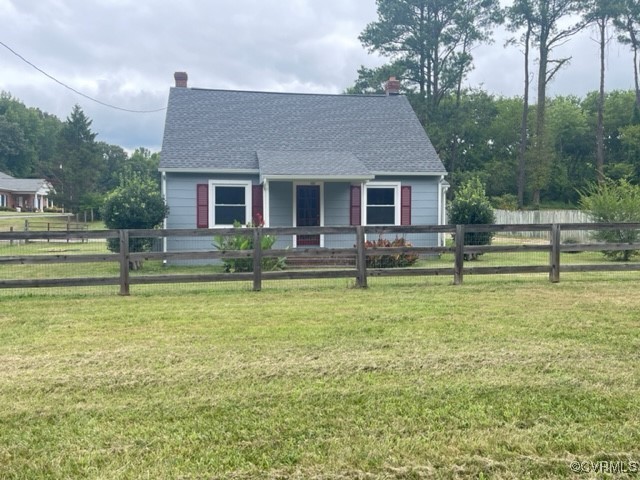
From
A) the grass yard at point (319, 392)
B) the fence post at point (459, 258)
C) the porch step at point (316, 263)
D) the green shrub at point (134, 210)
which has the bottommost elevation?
the grass yard at point (319, 392)

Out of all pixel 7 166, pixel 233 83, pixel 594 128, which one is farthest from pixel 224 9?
pixel 7 166

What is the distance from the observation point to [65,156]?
5062 centimetres

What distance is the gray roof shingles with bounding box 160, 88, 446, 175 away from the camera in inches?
576

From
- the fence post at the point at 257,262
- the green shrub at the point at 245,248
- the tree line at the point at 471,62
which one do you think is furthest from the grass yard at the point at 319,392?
the tree line at the point at 471,62

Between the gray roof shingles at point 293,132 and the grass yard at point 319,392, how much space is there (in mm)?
8661

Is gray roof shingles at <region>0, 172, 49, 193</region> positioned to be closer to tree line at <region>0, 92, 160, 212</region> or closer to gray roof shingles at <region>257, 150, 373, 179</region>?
tree line at <region>0, 92, 160, 212</region>

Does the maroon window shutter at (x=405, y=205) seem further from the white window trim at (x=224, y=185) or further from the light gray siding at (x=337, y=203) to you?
the white window trim at (x=224, y=185)

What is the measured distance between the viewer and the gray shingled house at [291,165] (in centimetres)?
1413

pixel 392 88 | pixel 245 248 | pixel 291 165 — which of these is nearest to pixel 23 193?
pixel 392 88

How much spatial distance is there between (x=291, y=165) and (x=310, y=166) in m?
0.52

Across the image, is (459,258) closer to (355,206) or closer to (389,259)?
(389,259)

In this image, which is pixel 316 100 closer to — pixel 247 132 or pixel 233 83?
pixel 247 132

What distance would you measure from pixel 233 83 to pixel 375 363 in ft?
94.0

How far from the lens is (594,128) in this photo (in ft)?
142
